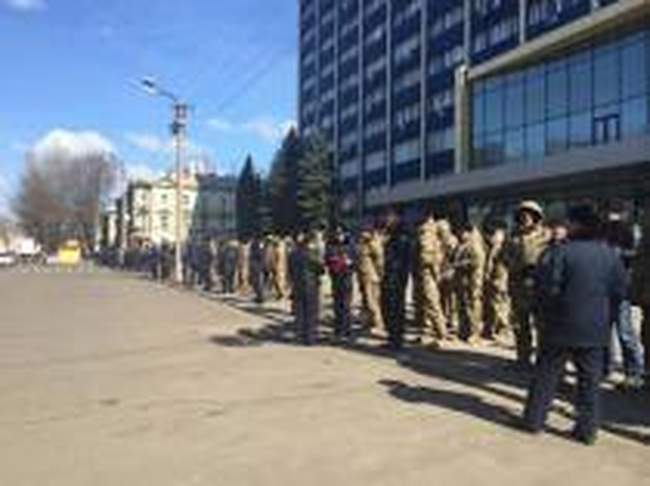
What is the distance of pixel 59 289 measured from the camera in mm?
45094

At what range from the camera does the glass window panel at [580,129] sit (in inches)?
1962

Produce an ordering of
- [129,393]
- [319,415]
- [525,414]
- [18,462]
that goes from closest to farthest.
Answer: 1. [18,462]
2. [525,414]
3. [319,415]
4. [129,393]

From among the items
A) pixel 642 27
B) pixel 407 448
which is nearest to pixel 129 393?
pixel 407 448

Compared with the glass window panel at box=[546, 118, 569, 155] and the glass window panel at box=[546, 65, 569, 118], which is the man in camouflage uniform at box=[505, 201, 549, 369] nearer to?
the glass window panel at box=[546, 118, 569, 155]

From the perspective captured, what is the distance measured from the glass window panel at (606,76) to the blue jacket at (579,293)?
3829cm

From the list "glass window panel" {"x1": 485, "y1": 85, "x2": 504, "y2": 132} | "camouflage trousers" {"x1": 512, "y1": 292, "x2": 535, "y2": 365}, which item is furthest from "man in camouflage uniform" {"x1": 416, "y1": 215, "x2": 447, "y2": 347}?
"glass window panel" {"x1": 485, "y1": 85, "x2": 504, "y2": 132}

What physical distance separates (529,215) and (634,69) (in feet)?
113

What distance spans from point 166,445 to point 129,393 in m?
3.40

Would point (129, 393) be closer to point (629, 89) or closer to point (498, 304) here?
point (498, 304)

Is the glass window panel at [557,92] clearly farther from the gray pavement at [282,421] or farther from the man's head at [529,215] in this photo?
the man's head at [529,215]

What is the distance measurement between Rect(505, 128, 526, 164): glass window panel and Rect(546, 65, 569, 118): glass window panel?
8.25ft

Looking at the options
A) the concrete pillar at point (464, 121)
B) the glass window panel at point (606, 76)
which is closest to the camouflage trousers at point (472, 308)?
the glass window panel at point (606, 76)

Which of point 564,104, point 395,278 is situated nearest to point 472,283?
point 395,278

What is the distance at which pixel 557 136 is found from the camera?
52.2m
